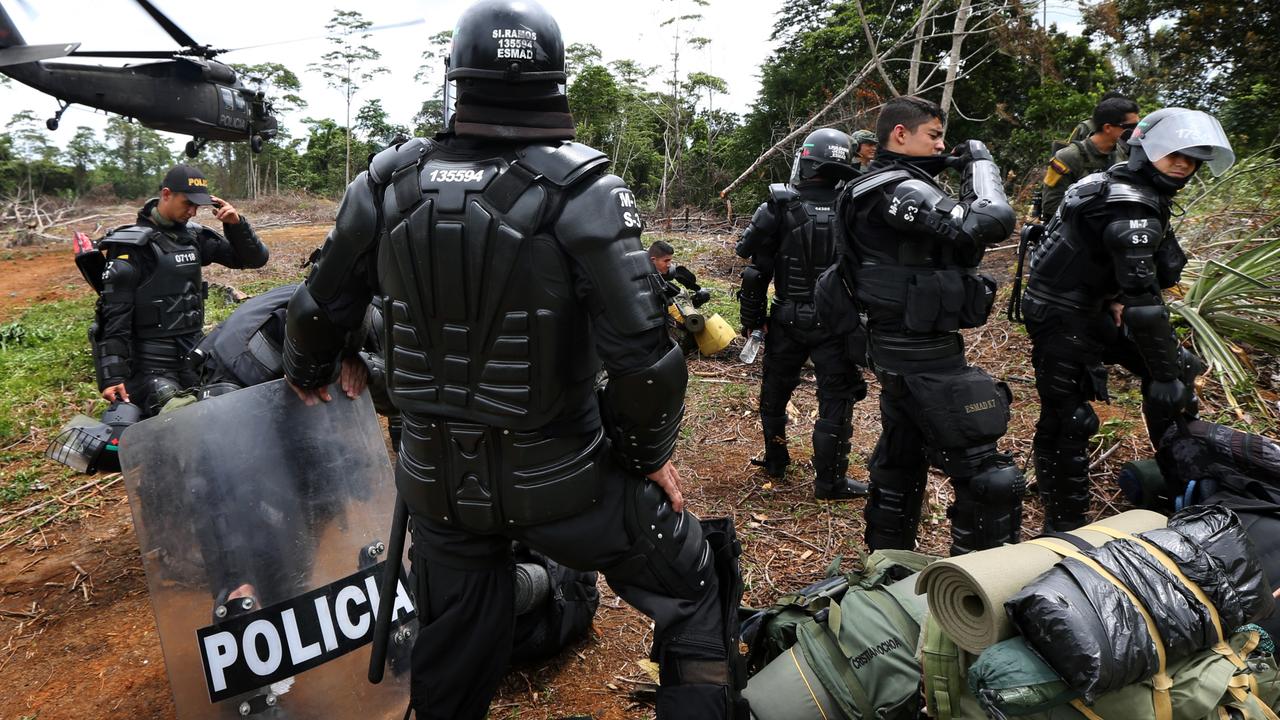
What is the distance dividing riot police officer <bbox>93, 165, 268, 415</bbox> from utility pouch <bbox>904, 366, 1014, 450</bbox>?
3931 millimetres

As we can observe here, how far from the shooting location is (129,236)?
4441mm

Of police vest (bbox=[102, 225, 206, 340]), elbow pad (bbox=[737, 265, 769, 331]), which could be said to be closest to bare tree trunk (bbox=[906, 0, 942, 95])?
elbow pad (bbox=[737, 265, 769, 331])

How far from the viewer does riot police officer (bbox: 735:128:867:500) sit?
15.1ft

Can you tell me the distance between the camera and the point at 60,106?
4605mm

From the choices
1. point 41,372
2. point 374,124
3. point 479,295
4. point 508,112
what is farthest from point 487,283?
point 374,124

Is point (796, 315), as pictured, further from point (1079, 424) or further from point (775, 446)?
point (1079, 424)

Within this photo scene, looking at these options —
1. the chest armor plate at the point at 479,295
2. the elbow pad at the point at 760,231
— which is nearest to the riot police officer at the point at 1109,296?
the elbow pad at the point at 760,231

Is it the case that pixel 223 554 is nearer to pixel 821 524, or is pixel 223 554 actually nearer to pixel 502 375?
pixel 502 375

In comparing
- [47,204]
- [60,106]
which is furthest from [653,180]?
[60,106]

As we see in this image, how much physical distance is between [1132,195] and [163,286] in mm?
5394

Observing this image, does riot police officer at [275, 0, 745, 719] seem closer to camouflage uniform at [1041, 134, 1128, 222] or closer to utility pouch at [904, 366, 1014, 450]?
utility pouch at [904, 366, 1014, 450]

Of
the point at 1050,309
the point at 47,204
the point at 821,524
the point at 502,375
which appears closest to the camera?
the point at 502,375

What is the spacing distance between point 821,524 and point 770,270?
1.74m

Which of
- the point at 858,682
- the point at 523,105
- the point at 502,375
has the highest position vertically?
the point at 523,105
